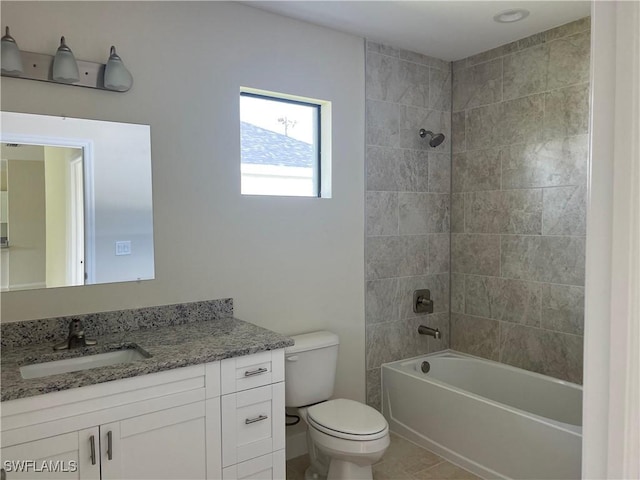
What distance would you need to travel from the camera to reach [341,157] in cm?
295

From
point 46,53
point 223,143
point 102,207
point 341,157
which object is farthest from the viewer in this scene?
point 341,157

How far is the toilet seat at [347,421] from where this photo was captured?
7.34 ft

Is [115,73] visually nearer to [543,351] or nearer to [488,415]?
[488,415]

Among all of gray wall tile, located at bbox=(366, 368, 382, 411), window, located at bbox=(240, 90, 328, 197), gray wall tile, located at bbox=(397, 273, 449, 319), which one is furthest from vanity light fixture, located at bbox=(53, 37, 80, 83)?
gray wall tile, located at bbox=(366, 368, 382, 411)

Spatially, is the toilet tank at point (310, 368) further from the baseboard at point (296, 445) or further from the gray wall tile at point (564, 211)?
the gray wall tile at point (564, 211)

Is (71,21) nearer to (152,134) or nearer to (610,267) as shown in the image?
(152,134)

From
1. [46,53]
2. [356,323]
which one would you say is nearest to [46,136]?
[46,53]

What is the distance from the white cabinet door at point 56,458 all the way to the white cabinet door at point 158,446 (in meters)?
0.04

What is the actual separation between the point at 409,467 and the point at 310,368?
85 cm

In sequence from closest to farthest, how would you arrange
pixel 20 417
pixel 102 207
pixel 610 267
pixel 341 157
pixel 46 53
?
pixel 610 267 < pixel 20 417 < pixel 46 53 < pixel 102 207 < pixel 341 157

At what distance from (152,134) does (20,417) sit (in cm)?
136

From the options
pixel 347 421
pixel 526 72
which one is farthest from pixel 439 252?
pixel 347 421

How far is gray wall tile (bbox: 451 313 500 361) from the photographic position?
327 centimetres

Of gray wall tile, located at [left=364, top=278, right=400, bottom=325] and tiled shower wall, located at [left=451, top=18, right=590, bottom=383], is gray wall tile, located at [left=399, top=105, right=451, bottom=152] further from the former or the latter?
gray wall tile, located at [left=364, top=278, right=400, bottom=325]
